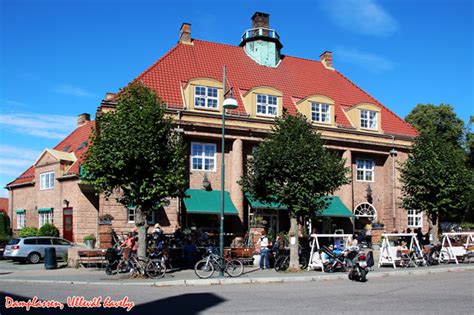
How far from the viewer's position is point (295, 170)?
69.8ft

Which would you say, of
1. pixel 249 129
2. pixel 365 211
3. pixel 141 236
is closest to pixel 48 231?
pixel 249 129

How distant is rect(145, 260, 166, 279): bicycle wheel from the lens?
18.7m

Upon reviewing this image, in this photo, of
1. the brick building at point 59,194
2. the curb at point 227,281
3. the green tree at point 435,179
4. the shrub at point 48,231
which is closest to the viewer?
the curb at point 227,281

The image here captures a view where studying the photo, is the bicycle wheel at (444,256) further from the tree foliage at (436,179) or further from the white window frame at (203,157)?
the white window frame at (203,157)

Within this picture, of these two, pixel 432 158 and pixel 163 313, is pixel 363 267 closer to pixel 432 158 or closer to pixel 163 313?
pixel 163 313

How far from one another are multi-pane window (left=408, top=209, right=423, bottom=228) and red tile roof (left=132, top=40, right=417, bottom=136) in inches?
227

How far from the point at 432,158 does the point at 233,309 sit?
1916 cm

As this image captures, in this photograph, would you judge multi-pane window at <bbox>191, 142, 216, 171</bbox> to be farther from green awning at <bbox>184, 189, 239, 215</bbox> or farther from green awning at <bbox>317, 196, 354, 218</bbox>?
green awning at <bbox>317, 196, 354, 218</bbox>

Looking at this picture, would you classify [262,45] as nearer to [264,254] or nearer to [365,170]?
[365,170]

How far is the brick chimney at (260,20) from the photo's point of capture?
3878 centimetres

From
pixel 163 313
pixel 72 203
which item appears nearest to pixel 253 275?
pixel 163 313

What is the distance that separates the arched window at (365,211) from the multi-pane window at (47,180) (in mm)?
22168

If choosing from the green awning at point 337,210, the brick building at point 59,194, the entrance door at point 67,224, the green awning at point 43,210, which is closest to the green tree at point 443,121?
the green awning at point 337,210

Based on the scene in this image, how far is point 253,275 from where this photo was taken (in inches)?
782
